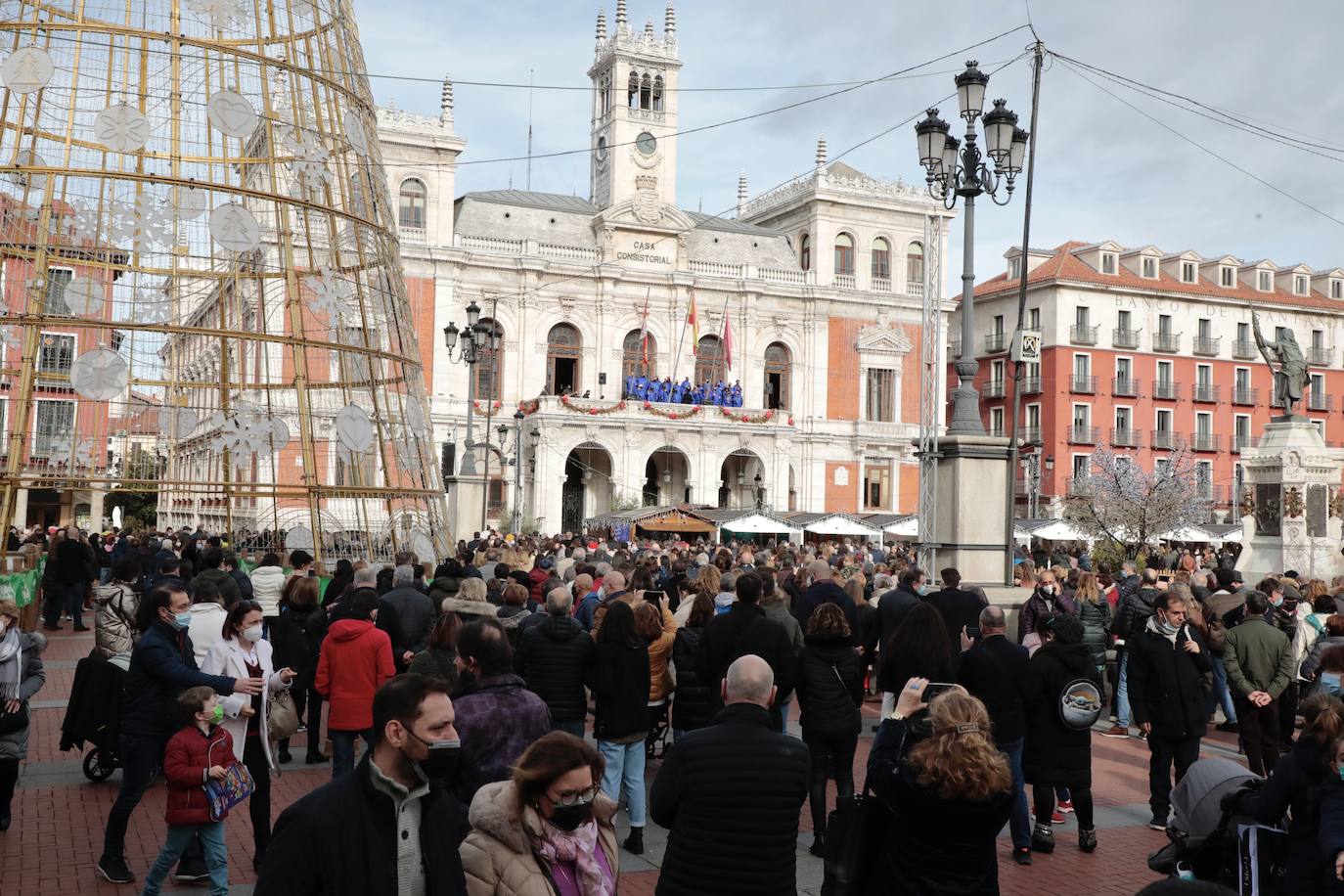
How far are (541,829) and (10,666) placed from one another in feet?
16.7

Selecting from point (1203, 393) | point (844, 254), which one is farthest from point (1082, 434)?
point (844, 254)

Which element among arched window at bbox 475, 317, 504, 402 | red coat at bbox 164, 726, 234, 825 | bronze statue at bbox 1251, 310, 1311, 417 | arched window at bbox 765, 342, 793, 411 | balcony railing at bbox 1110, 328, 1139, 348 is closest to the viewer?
red coat at bbox 164, 726, 234, 825

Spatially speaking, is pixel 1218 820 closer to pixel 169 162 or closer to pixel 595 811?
pixel 595 811

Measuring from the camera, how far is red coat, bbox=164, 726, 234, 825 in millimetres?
5574

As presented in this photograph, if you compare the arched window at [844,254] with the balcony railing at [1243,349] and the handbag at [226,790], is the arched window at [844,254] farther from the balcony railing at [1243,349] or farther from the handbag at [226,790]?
the handbag at [226,790]

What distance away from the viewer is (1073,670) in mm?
7215

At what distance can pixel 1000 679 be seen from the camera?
6840mm

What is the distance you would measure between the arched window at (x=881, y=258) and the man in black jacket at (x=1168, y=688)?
4714 cm

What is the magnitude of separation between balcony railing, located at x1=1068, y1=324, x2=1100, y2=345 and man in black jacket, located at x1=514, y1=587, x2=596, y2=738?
47861 mm

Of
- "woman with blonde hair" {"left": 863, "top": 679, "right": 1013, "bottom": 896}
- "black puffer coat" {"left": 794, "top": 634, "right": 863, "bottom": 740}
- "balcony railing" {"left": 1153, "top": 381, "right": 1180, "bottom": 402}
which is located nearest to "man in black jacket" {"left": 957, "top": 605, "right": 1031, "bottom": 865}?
"black puffer coat" {"left": 794, "top": 634, "right": 863, "bottom": 740}

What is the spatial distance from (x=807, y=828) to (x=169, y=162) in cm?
959

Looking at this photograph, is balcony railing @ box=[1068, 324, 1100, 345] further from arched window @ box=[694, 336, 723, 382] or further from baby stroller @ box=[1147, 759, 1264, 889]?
baby stroller @ box=[1147, 759, 1264, 889]

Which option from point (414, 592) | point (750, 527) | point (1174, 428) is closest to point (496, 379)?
point (750, 527)

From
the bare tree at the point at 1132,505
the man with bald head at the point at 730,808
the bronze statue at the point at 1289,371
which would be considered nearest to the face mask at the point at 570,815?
the man with bald head at the point at 730,808
